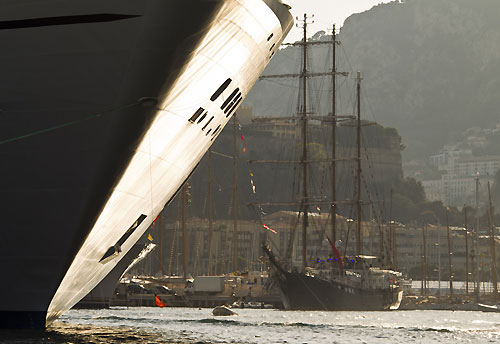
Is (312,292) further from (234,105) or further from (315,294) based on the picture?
(234,105)

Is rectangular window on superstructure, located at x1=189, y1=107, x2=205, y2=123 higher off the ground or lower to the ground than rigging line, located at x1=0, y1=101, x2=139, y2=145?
higher

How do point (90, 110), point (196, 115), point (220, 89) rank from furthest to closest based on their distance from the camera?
point (220, 89)
point (196, 115)
point (90, 110)

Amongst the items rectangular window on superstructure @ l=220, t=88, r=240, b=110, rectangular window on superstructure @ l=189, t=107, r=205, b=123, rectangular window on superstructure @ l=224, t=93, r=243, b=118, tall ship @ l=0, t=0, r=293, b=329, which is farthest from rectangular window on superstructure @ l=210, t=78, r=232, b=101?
rectangular window on superstructure @ l=224, t=93, r=243, b=118

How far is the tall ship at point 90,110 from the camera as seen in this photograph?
15133 millimetres

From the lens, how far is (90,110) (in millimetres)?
16109

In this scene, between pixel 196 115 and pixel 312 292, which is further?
pixel 312 292

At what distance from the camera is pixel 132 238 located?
2458 cm

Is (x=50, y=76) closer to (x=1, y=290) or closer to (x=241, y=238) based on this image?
(x=1, y=290)

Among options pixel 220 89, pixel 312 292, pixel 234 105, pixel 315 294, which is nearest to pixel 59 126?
pixel 220 89

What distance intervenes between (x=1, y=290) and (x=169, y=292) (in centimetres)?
6489

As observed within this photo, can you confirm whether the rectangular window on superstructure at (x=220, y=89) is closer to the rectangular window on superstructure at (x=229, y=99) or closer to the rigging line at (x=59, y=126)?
the rectangular window on superstructure at (x=229, y=99)

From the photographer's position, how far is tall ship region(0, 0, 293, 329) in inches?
596

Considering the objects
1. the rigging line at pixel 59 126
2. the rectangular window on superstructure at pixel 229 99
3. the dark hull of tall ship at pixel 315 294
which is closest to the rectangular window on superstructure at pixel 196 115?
the rectangular window on superstructure at pixel 229 99

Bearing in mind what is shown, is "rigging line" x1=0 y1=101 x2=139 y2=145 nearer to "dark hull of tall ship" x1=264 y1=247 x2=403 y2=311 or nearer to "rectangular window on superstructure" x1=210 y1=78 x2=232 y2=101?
"rectangular window on superstructure" x1=210 y1=78 x2=232 y2=101
